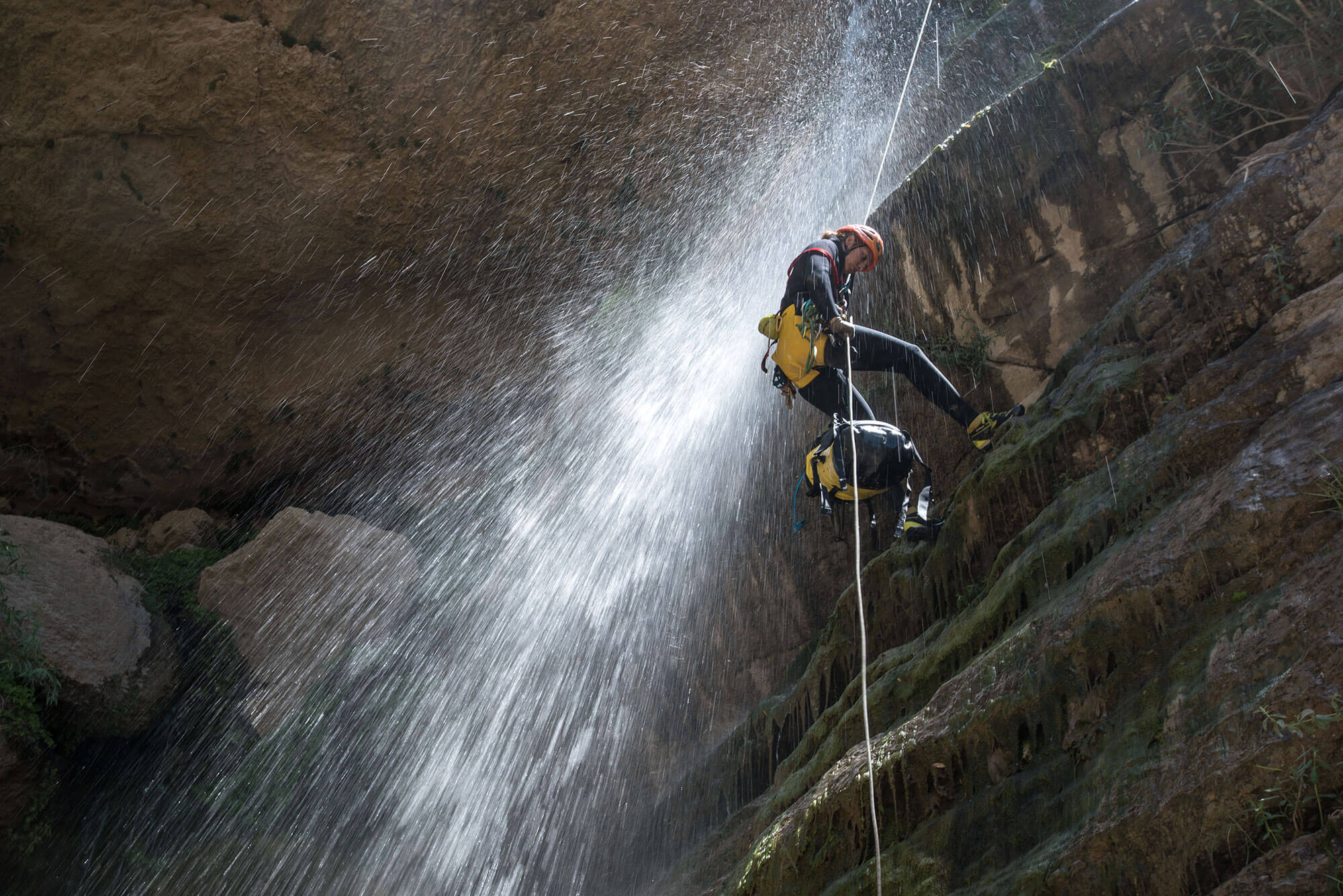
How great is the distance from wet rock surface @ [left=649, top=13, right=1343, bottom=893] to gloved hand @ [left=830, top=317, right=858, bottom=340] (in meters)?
1.13

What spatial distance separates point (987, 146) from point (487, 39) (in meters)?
5.77

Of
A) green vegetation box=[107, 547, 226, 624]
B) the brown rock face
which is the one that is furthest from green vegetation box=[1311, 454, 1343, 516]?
green vegetation box=[107, 547, 226, 624]

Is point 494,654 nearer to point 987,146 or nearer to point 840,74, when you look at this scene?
point 987,146

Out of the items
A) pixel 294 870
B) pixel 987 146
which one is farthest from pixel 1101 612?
pixel 294 870

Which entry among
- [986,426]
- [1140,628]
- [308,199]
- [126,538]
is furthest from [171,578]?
[1140,628]

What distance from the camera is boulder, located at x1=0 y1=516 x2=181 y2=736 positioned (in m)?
7.88

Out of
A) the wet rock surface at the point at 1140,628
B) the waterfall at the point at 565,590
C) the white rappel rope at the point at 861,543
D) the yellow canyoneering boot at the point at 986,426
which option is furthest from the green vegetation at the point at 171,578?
the yellow canyoneering boot at the point at 986,426

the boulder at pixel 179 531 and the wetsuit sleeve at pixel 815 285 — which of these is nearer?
the wetsuit sleeve at pixel 815 285

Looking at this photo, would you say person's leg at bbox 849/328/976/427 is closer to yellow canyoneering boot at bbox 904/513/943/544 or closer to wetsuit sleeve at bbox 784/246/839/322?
wetsuit sleeve at bbox 784/246/839/322

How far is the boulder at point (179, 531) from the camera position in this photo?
11227mm

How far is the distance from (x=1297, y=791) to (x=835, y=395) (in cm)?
423

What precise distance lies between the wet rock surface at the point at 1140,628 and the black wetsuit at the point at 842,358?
0.70 meters

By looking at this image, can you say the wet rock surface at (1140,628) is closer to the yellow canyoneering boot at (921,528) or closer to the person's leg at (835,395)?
the yellow canyoneering boot at (921,528)

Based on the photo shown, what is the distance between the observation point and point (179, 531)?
444 inches
